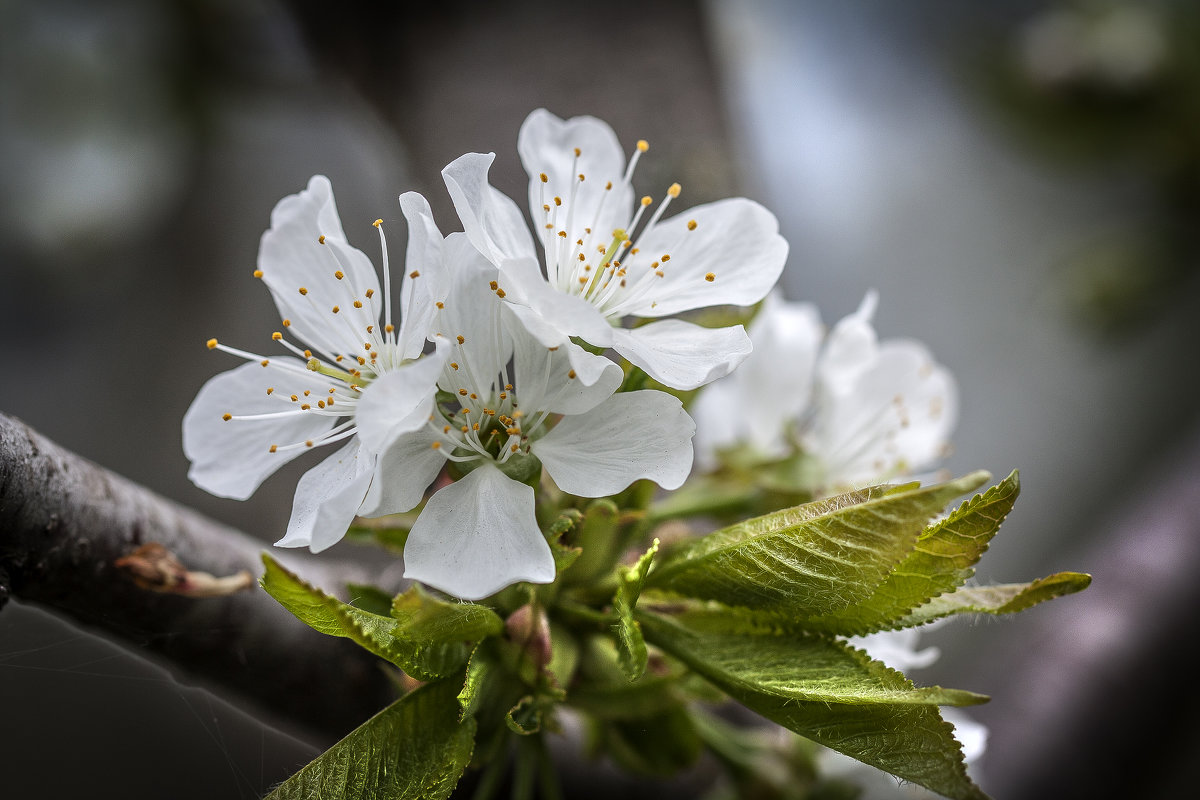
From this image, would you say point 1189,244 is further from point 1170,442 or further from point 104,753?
point 104,753

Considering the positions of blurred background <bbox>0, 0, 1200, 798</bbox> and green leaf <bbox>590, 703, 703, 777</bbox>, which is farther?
blurred background <bbox>0, 0, 1200, 798</bbox>

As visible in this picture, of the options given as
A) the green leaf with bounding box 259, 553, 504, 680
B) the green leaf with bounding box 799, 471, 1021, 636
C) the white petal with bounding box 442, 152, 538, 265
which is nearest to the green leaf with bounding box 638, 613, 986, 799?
the green leaf with bounding box 799, 471, 1021, 636

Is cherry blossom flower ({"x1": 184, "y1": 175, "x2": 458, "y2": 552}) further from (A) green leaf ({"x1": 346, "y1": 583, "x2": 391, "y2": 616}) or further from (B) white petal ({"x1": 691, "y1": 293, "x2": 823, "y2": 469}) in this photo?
(B) white petal ({"x1": 691, "y1": 293, "x2": 823, "y2": 469})

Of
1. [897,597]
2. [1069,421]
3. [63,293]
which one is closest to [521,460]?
[897,597]

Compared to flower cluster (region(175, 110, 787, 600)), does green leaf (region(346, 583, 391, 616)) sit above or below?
below

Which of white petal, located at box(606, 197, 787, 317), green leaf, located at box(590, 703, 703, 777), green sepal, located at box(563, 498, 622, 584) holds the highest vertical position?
white petal, located at box(606, 197, 787, 317)

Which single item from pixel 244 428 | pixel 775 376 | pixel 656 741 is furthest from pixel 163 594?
pixel 775 376

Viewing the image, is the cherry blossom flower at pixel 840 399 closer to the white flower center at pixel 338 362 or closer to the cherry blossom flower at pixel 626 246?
the cherry blossom flower at pixel 626 246

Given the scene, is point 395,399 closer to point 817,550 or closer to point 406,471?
point 406,471
